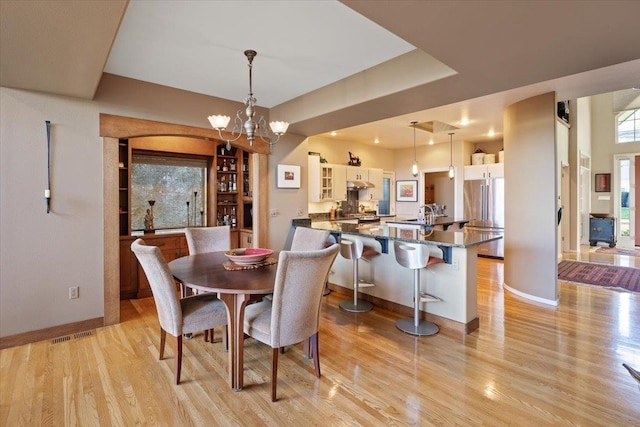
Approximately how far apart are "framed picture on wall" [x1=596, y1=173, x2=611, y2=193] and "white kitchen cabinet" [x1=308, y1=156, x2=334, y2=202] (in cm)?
726

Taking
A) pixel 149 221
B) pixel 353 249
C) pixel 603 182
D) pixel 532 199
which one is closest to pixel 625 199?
pixel 603 182

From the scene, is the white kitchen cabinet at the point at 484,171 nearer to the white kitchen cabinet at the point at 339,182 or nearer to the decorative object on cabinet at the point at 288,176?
the white kitchen cabinet at the point at 339,182

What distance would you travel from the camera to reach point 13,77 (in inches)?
104

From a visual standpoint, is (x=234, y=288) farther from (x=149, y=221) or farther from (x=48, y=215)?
(x=149, y=221)

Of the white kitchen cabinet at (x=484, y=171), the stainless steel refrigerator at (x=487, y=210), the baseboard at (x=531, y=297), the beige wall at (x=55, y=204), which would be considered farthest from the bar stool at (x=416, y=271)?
the white kitchen cabinet at (x=484, y=171)

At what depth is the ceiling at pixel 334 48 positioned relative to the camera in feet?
5.94

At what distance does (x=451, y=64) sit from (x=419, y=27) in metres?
0.66

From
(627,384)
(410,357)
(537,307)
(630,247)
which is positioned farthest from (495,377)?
(630,247)

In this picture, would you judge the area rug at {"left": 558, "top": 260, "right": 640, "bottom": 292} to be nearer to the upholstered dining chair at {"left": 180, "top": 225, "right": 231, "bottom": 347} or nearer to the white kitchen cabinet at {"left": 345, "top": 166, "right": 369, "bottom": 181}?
the white kitchen cabinet at {"left": 345, "top": 166, "right": 369, "bottom": 181}

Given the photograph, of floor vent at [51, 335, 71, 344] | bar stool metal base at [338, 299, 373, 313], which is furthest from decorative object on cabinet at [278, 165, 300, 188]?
floor vent at [51, 335, 71, 344]

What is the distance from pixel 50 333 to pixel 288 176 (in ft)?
10.8

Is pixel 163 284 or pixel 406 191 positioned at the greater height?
pixel 406 191

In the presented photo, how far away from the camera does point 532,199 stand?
4145 mm

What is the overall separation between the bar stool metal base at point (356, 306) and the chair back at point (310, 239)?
3.20 feet
